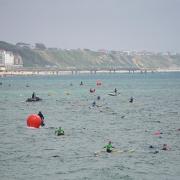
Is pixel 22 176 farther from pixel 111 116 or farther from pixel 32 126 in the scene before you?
pixel 111 116

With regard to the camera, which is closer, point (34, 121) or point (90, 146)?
point (90, 146)

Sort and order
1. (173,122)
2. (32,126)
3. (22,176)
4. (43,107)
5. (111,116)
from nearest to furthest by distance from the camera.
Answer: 1. (22,176)
2. (32,126)
3. (173,122)
4. (111,116)
5. (43,107)

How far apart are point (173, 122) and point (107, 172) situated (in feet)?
105

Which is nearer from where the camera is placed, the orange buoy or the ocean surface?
the ocean surface

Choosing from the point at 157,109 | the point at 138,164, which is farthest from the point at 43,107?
the point at 138,164

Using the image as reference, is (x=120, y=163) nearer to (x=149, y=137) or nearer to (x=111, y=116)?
(x=149, y=137)

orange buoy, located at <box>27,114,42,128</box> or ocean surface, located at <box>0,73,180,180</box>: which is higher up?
orange buoy, located at <box>27,114,42,128</box>

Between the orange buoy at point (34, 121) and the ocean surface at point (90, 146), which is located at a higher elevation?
the orange buoy at point (34, 121)

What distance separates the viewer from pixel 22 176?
41.9 metres

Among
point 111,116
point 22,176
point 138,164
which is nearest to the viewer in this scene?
point 22,176

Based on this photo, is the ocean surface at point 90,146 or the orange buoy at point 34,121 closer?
the ocean surface at point 90,146

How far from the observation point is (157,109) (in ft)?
309

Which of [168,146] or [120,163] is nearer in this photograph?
[120,163]

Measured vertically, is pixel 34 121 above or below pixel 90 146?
above
